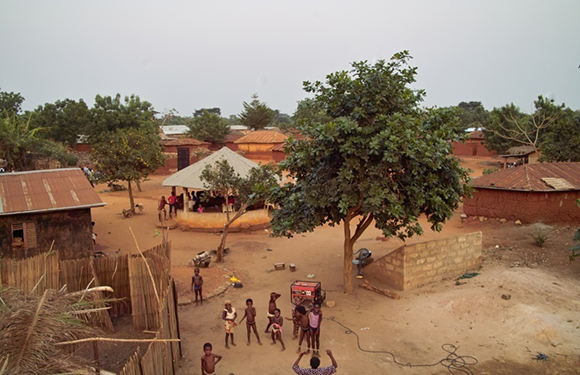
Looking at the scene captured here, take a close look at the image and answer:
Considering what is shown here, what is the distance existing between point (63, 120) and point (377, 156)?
111 ft

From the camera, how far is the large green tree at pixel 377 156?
8969 mm

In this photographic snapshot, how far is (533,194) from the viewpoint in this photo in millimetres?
16203

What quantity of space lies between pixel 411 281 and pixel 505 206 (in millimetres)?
8373

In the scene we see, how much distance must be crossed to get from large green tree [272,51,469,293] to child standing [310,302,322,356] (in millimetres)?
2055

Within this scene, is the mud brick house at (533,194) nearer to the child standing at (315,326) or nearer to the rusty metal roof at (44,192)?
the child standing at (315,326)

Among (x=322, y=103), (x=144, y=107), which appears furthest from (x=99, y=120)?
(x=322, y=103)

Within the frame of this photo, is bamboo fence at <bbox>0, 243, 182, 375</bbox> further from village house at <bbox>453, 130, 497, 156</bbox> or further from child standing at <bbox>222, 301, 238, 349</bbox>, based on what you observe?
village house at <bbox>453, 130, 497, 156</bbox>

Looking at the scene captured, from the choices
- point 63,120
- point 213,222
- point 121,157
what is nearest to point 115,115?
point 63,120

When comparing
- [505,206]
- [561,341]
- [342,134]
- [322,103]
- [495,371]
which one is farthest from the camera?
[505,206]

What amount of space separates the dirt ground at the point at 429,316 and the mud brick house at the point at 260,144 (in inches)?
1026

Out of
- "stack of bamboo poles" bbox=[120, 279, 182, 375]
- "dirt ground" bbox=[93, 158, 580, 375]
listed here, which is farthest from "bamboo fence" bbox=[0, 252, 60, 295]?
"dirt ground" bbox=[93, 158, 580, 375]

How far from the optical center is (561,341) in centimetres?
792

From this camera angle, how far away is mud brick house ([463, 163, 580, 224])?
16.2m

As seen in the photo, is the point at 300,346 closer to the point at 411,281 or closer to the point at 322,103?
the point at 411,281
